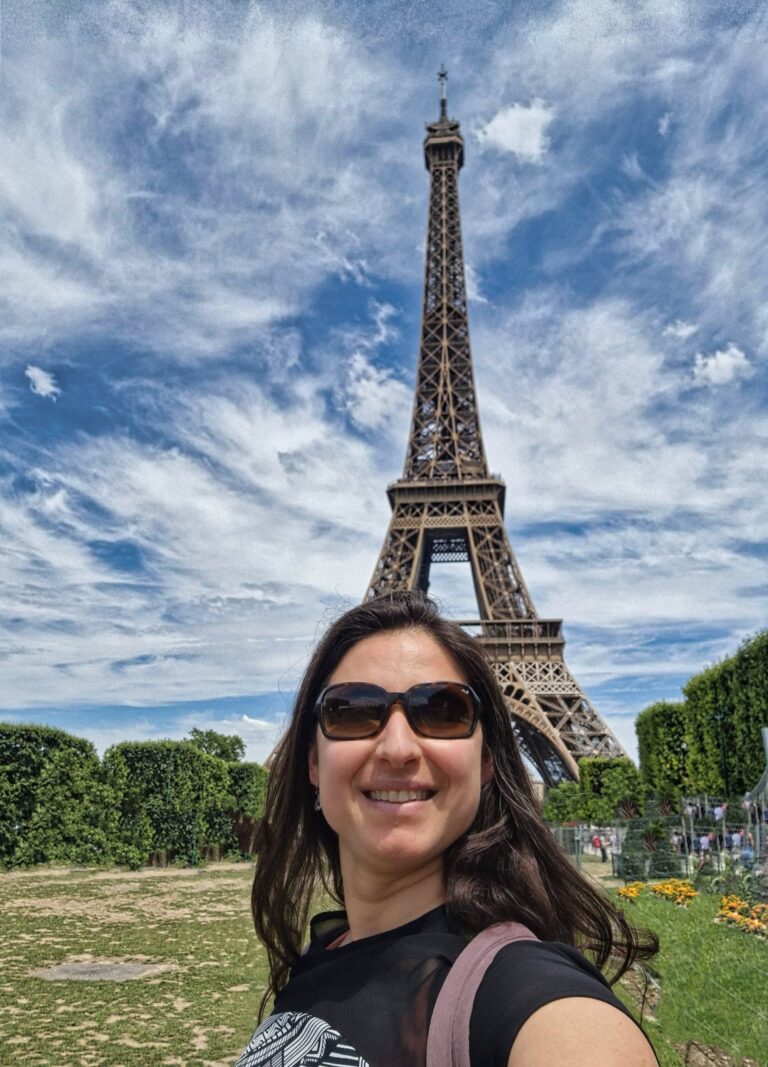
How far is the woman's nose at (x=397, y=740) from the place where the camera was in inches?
60.5

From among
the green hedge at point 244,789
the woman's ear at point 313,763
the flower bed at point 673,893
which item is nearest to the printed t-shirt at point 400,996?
the woman's ear at point 313,763

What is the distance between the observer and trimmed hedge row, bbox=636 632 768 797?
→ 1485 centimetres

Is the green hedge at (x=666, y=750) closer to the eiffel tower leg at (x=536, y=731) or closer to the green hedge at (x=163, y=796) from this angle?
the eiffel tower leg at (x=536, y=731)

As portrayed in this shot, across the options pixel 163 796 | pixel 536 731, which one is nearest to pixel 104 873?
pixel 163 796

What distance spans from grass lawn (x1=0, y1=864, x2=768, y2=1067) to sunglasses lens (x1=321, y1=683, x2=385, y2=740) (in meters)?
4.22

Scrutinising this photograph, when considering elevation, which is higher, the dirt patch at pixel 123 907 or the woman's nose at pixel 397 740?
the woman's nose at pixel 397 740

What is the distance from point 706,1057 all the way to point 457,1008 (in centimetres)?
467

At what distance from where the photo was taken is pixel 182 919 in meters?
10.9

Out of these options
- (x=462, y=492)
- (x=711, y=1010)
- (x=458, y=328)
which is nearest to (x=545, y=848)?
(x=711, y=1010)

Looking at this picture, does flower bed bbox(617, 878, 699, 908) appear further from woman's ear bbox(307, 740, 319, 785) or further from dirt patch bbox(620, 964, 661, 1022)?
woman's ear bbox(307, 740, 319, 785)

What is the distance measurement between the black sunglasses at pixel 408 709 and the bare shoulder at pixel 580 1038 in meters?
0.62

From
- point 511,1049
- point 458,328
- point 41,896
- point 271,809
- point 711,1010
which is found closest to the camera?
point 511,1049

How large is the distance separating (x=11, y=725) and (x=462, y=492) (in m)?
23.4

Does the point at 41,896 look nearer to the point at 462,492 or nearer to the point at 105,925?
the point at 105,925
